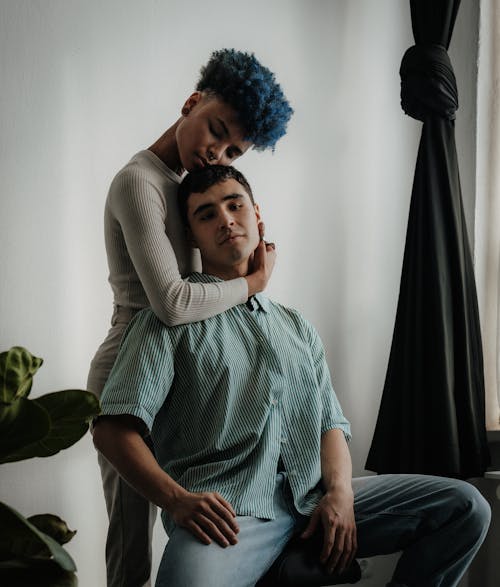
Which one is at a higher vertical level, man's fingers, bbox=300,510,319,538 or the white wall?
the white wall

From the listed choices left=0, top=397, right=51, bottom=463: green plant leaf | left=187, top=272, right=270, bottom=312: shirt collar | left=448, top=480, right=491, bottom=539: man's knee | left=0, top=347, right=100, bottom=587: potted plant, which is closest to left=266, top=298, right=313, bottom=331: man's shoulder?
left=187, top=272, right=270, bottom=312: shirt collar

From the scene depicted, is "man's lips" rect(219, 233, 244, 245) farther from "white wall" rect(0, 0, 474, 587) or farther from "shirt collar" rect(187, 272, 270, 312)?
"white wall" rect(0, 0, 474, 587)

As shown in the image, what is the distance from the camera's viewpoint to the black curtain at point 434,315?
2.31m

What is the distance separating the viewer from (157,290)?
1.58 meters

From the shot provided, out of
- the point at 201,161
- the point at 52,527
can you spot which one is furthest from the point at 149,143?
the point at 52,527

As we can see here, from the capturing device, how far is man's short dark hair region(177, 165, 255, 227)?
1.77 meters

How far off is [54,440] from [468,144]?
6.57ft

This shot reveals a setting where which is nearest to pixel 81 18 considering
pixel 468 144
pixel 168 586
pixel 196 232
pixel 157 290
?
pixel 196 232

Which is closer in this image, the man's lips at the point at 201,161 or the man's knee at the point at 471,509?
the man's knee at the point at 471,509

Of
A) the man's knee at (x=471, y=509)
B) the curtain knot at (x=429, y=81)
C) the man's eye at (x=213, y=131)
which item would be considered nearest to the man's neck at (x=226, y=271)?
the man's eye at (x=213, y=131)

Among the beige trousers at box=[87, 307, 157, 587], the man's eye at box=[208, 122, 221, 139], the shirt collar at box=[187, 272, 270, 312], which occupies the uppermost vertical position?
the man's eye at box=[208, 122, 221, 139]

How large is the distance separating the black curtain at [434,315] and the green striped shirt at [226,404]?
0.73 m

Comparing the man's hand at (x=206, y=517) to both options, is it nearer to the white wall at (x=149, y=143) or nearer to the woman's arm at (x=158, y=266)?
the woman's arm at (x=158, y=266)

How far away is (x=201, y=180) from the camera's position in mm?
1770
